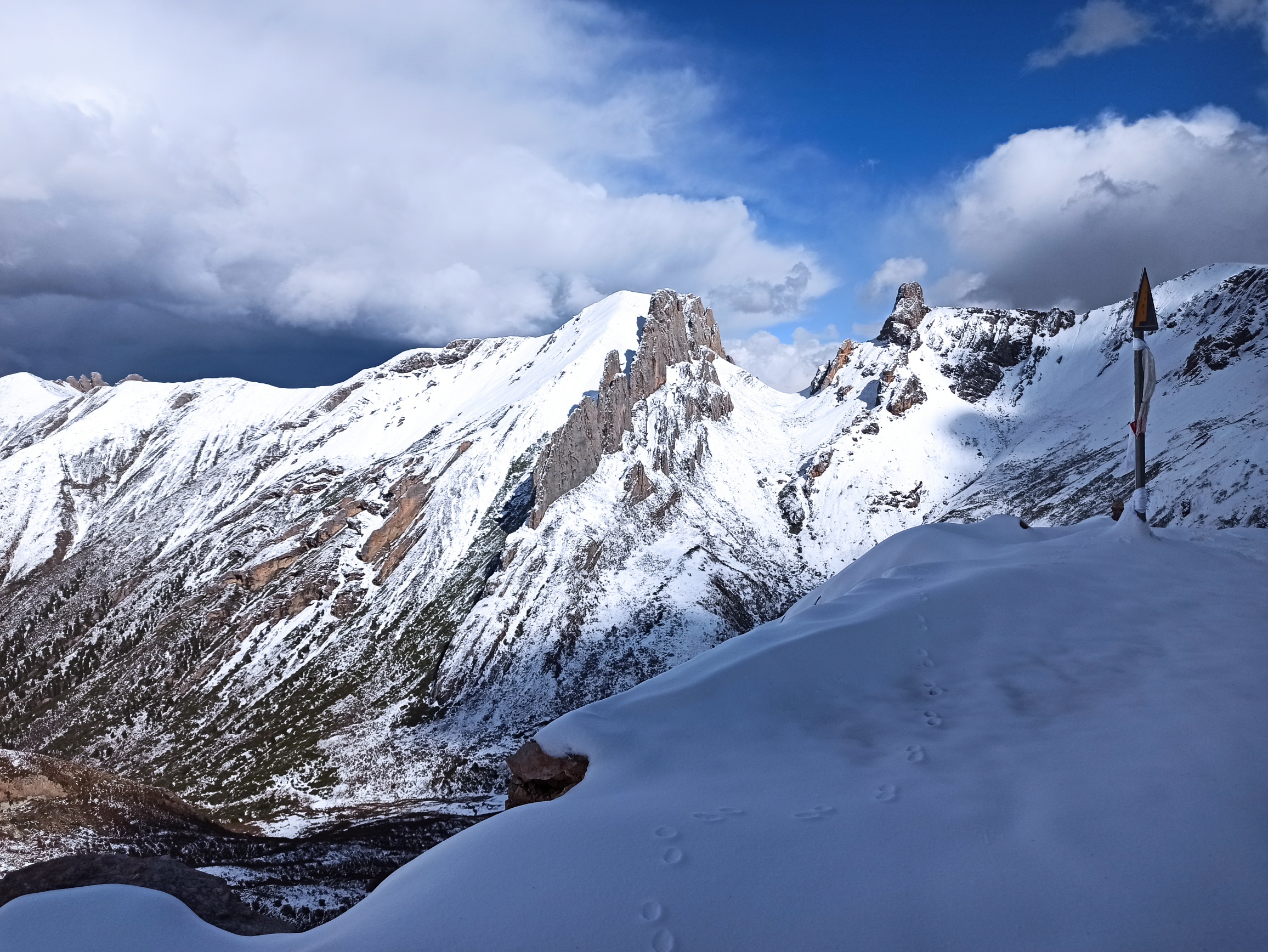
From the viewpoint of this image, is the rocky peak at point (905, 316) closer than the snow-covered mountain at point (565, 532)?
No

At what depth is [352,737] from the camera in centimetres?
9481

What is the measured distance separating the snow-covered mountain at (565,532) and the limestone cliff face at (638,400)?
59 cm

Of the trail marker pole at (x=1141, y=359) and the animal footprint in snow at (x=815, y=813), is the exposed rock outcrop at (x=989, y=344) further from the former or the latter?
the animal footprint in snow at (x=815, y=813)

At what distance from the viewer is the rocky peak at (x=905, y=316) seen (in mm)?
178875

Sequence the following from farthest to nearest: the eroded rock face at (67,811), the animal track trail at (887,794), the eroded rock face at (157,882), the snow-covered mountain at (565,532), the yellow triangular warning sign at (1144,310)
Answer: the snow-covered mountain at (565,532) → the eroded rock face at (67,811) → the yellow triangular warning sign at (1144,310) → the eroded rock face at (157,882) → the animal track trail at (887,794)

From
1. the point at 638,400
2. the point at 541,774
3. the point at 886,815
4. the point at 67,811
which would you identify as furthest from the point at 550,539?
the point at 886,815

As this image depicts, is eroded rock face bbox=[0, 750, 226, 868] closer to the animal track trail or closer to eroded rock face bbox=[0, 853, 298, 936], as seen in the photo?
eroded rock face bbox=[0, 853, 298, 936]

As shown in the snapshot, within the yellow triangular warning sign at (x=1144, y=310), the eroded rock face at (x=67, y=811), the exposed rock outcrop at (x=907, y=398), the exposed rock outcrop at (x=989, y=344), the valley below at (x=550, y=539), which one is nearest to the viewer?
the yellow triangular warning sign at (x=1144, y=310)

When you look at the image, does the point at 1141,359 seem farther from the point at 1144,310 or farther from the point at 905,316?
the point at 905,316

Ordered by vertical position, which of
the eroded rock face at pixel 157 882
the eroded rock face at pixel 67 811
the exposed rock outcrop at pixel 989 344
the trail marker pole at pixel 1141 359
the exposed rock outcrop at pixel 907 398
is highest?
the exposed rock outcrop at pixel 989 344

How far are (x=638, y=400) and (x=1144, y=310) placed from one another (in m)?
129

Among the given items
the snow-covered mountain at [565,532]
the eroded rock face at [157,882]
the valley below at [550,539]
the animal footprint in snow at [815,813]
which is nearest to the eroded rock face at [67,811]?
the valley below at [550,539]

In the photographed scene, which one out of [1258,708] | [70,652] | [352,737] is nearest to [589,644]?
[352,737]

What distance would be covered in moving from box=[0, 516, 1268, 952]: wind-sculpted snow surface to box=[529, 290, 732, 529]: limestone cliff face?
378 feet
